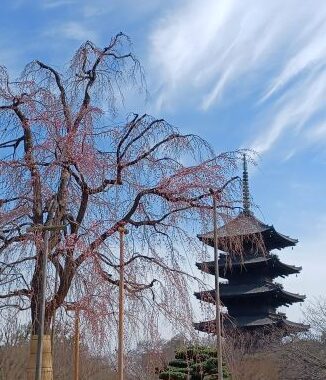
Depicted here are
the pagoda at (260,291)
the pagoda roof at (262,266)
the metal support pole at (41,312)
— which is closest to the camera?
the metal support pole at (41,312)

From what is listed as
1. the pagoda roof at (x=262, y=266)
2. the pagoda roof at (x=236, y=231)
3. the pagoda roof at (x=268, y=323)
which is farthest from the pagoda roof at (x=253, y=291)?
the pagoda roof at (x=236, y=231)

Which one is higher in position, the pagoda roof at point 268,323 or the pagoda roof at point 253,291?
the pagoda roof at point 253,291

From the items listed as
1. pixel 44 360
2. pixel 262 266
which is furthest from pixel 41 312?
pixel 262 266

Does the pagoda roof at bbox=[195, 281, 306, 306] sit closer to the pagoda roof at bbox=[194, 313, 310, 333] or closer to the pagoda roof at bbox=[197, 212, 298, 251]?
the pagoda roof at bbox=[194, 313, 310, 333]

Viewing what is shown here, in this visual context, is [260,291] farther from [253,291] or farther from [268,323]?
[268,323]

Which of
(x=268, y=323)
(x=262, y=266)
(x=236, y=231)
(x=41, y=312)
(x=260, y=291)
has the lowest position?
(x=41, y=312)

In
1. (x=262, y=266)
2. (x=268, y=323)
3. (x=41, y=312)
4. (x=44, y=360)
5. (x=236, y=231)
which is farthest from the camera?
(x=262, y=266)

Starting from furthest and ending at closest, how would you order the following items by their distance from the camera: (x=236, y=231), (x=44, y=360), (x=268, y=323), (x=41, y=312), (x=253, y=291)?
(x=253, y=291) → (x=268, y=323) → (x=236, y=231) → (x=44, y=360) → (x=41, y=312)

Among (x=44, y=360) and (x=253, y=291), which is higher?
(x=253, y=291)

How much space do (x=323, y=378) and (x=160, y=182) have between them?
21703mm

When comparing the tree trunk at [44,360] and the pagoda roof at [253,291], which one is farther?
the pagoda roof at [253,291]

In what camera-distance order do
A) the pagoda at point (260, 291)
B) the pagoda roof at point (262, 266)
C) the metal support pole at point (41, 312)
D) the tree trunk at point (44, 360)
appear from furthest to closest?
the pagoda at point (260, 291), the pagoda roof at point (262, 266), the tree trunk at point (44, 360), the metal support pole at point (41, 312)

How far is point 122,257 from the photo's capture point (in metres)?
8.23

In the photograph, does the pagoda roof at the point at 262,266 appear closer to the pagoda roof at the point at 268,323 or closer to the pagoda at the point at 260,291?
the pagoda at the point at 260,291
